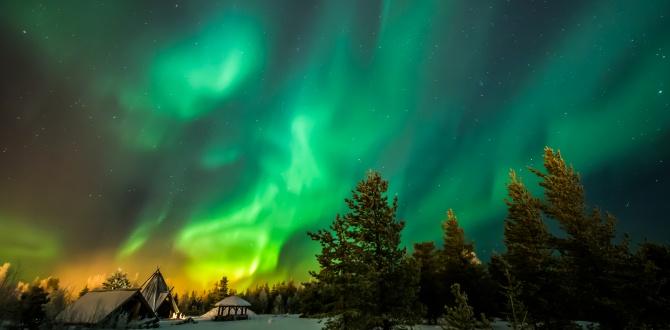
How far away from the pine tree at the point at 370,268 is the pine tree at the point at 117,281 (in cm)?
8772

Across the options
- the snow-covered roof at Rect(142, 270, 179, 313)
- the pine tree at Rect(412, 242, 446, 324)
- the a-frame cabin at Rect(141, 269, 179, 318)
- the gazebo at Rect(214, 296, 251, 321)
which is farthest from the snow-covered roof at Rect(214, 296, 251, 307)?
the pine tree at Rect(412, 242, 446, 324)

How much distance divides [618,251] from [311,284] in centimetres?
1753

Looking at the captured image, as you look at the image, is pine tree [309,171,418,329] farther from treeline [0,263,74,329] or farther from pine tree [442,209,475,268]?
pine tree [442,209,475,268]

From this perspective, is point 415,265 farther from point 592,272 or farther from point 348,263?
point 592,272

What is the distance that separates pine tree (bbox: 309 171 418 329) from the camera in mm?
15109

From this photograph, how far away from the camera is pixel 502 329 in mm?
27844

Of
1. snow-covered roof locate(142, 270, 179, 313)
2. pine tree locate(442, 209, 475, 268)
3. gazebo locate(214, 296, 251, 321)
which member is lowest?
gazebo locate(214, 296, 251, 321)

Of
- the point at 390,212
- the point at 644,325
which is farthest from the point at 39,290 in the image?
the point at 644,325

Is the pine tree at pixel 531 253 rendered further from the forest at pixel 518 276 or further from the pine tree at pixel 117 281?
the pine tree at pixel 117 281

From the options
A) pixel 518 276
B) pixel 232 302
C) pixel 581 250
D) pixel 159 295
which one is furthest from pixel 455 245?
pixel 159 295

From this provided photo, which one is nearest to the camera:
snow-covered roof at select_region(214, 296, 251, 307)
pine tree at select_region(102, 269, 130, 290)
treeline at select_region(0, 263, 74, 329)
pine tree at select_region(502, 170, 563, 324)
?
treeline at select_region(0, 263, 74, 329)

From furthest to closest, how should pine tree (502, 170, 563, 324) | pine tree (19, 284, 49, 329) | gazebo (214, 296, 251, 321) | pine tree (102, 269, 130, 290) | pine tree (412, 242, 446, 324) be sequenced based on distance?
pine tree (102, 269, 130, 290) → gazebo (214, 296, 251, 321) → pine tree (412, 242, 446, 324) → pine tree (502, 170, 563, 324) → pine tree (19, 284, 49, 329)

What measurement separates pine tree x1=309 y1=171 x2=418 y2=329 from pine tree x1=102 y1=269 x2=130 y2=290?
87.7 metres

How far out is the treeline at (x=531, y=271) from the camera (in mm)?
14969
